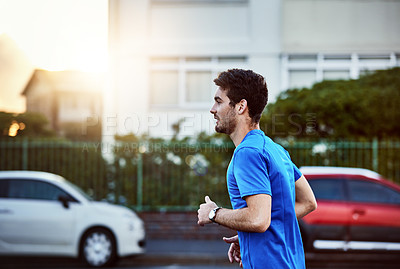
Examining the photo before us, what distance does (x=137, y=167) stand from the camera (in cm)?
1346

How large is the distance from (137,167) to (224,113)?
36.1 feet

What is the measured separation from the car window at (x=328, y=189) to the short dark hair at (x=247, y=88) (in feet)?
23.4

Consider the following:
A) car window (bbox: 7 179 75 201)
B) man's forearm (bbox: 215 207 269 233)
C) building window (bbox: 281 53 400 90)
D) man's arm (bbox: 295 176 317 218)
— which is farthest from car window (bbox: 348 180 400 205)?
building window (bbox: 281 53 400 90)

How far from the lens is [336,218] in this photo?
30.3 ft

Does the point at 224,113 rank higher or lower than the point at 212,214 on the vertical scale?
higher

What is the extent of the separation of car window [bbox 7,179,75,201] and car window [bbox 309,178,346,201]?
14.0ft

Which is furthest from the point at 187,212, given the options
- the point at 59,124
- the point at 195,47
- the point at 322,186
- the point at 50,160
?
the point at 59,124

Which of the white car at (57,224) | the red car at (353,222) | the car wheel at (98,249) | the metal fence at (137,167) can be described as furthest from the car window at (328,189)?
the metal fence at (137,167)

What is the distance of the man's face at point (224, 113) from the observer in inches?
103

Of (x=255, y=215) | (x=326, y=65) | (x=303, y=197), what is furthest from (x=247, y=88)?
(x=326, y=65)

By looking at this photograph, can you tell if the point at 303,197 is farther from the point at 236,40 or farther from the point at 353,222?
the point at 236,40

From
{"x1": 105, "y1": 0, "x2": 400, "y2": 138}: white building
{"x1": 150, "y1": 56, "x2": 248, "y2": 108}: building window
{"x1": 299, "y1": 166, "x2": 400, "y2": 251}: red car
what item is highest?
{"x1": 105, "y1": 0, "x2": 400, "y2": 138}: white building

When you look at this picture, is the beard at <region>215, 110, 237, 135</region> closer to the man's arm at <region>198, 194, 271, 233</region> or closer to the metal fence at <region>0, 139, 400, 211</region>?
the man's arm at <region>198, 194, 271, 233</region>

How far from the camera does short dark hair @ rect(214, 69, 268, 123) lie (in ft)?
8.32
